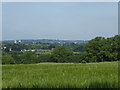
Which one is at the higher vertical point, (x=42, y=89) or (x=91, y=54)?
(x=42, y=89)

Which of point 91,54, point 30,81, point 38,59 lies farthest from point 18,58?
point 91,54

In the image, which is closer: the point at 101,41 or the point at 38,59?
the point at 38,59

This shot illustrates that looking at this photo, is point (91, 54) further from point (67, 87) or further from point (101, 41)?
point (67, 87)

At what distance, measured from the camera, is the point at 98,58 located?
5256 centimetres

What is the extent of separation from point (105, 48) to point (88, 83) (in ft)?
165

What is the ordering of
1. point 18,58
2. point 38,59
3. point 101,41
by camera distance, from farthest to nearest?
point 101,41 → point 38,59 → point 18,58

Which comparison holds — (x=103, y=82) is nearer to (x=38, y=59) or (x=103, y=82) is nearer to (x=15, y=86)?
(x=15, y=86)

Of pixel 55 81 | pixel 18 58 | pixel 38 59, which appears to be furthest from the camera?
pixel 38 59

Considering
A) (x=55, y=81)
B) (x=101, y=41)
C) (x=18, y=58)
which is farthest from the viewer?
(x=101, y=41)

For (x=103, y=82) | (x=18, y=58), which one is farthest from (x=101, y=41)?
(x=103, y=82)

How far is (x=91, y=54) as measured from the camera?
5247 cm

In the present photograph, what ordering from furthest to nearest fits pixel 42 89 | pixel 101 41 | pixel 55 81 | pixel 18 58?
pixel 101 41 → pixel 18 58 → pixel 55 81 → pixel 42 89

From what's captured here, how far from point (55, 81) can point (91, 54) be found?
161 ft

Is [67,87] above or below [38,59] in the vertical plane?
above
